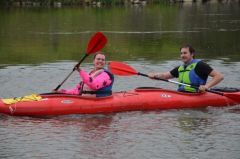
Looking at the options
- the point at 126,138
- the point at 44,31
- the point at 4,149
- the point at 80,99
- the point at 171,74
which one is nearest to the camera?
the point at 4,149

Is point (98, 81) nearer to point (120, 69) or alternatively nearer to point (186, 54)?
point (120, 69)

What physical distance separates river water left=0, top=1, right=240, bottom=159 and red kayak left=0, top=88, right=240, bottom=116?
12cm

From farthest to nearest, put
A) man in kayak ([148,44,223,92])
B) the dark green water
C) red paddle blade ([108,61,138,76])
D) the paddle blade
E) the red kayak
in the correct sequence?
the dark green water, red paddle blade ([108,61,138,76]), the paddle blade, man in kayak ([148,44,223,92]), the red kayak

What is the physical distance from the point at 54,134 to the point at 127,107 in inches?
75.3

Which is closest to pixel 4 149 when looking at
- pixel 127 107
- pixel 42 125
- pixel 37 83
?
pixel 42 125

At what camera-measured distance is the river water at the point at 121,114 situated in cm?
901

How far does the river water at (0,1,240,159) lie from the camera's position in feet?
29.6

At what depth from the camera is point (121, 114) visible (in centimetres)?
1125

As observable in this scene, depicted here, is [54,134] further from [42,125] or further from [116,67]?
[116,67]

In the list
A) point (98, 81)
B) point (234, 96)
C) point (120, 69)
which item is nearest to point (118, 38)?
point (120, 69)

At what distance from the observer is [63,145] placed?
30.2ft

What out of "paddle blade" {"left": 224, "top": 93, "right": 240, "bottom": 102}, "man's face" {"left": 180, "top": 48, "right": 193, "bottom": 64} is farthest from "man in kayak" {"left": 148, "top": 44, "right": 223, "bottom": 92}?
"paddle blade" {"left": 224, "top": 93, "right": 240, "bottom": 102}

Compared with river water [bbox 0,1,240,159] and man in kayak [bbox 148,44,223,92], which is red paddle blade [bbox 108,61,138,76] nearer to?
man in kayak [bbox 148,44,223,92]

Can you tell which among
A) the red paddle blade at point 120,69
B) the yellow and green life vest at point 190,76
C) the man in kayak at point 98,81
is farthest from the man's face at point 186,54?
the man in kayak at point 98,81
